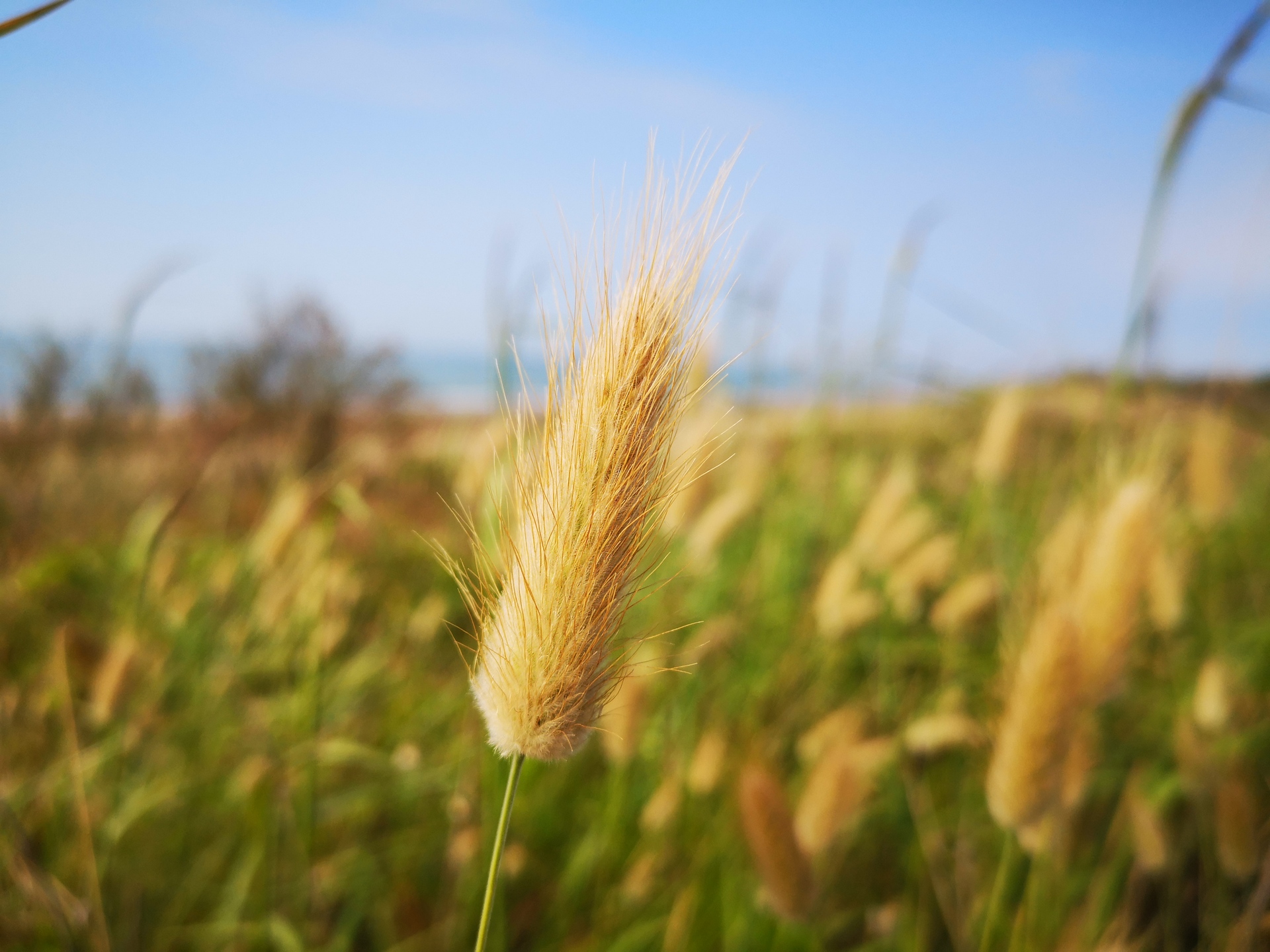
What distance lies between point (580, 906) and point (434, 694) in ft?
2.60

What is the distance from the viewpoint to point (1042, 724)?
4.15 feet

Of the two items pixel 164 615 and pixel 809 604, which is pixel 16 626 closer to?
pixel 164 615

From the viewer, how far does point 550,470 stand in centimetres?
69

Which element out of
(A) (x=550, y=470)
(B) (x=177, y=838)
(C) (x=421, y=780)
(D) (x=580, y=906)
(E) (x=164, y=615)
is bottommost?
(D) (x=580, y=906)

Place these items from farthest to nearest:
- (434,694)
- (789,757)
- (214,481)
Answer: (214,481)
(789,757)
(434,694)

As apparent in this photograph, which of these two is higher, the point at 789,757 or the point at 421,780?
the point at 421,780

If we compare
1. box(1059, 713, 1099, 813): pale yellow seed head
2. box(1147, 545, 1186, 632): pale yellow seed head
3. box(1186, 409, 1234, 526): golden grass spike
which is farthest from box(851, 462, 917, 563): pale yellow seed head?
Result: box(1186, 409, 1234, 526): golden grass spike

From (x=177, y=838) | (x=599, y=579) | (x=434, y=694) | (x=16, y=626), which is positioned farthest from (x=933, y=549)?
(x=16, y=626)

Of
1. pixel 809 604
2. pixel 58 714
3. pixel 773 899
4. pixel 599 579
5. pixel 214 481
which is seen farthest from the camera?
pixel 214 481

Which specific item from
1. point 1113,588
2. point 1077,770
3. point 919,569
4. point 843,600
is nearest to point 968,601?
point 919,569

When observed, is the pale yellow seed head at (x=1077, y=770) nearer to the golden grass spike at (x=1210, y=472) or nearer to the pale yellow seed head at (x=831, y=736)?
the pale yellow seed head at (x=831, y=736)

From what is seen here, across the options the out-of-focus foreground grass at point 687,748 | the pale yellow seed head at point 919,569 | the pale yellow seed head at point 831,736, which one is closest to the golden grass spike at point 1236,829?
the out-of-focus foreground grass at point 687,748

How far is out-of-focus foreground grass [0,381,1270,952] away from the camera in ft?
4.96

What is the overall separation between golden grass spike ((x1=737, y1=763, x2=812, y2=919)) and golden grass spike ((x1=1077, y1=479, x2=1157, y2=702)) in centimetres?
61
